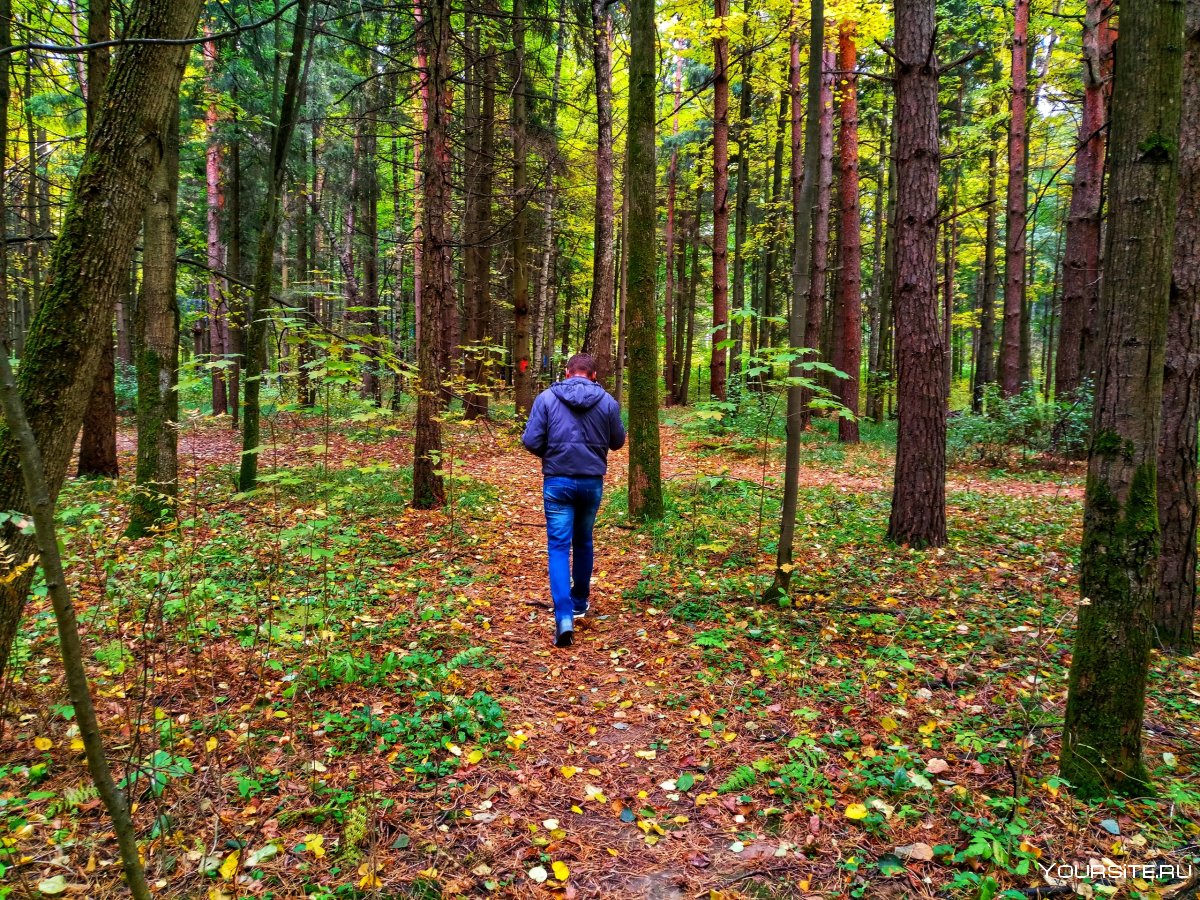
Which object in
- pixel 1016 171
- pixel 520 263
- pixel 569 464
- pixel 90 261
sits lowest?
pixel 569 464

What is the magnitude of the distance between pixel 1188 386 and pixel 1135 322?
2.39 m

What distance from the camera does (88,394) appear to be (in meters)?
2.50

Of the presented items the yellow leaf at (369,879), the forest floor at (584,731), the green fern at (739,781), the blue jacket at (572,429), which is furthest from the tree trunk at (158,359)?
the green fern at (739,781)

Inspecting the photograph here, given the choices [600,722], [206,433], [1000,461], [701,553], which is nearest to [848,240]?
[1000,461]

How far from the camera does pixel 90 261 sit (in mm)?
2498

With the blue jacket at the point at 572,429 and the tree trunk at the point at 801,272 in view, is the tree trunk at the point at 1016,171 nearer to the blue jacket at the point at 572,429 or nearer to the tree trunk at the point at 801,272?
the tree trunk at the point at 801,272

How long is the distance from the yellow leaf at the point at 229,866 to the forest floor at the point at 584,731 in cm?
1

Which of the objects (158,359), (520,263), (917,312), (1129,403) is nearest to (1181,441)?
(1129,403)

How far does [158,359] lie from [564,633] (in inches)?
231

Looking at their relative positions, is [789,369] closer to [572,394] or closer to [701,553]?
[572,394]

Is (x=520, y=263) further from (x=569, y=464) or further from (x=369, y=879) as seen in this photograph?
(x=369, y=879)

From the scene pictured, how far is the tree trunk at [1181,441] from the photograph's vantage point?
3.96 m

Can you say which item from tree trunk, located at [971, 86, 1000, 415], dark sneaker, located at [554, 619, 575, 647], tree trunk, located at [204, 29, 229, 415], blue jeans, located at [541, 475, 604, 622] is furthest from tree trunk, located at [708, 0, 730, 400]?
tree trunk, located at [204, 29, 229, 415]

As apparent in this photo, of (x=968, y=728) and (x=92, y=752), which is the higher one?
(x=92, y=752)
